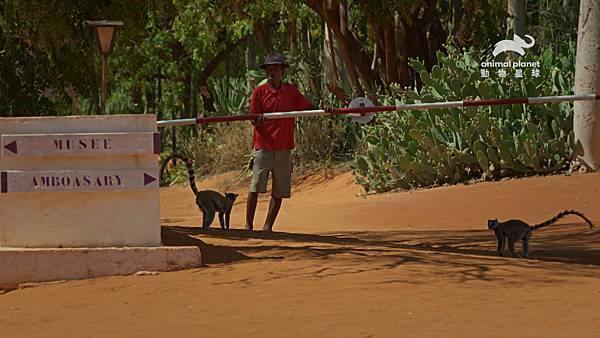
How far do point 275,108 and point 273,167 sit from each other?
0.67 metres

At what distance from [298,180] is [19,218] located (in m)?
16.6

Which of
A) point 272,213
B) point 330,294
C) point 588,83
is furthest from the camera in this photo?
point 588,83

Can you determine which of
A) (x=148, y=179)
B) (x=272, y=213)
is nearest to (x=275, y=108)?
(x=272, y=213)

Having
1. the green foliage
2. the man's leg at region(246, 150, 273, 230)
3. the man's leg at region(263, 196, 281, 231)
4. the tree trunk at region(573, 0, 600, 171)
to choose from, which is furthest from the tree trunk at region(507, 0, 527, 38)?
the man's leg at region(246, 150, 273, 230)

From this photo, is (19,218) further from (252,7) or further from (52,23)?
(252,7)

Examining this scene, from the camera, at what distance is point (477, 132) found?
20000mm

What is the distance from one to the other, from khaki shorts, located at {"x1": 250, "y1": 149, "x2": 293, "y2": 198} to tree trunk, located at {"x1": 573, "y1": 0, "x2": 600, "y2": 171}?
20.9 ft

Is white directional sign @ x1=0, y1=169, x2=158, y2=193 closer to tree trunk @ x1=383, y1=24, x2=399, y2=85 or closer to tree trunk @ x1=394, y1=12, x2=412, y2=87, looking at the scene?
tree trunk @ x1=383, y1=24, x2=399, y2=85

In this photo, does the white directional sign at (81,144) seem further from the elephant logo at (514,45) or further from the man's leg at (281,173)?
the elephant logo at (514,45)

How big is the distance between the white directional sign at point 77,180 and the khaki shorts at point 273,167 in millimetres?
3457

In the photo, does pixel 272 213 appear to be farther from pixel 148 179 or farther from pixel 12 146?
pixel 12 146

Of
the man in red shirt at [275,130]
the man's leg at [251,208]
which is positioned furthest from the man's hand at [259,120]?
the man's leg at [251,208]

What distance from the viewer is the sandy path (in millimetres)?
8250

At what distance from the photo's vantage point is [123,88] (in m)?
40.2
